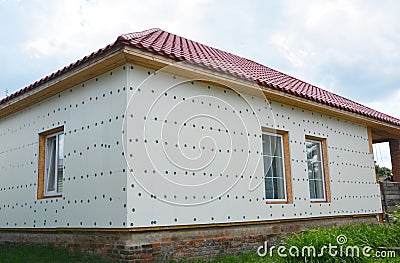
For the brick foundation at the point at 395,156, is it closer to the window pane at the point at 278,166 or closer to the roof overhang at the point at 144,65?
the roof overhang at the point at 144,65

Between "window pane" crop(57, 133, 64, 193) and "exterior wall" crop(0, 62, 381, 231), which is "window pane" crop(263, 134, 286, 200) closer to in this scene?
"exterior wall" crop(0, 62, 381, 231)

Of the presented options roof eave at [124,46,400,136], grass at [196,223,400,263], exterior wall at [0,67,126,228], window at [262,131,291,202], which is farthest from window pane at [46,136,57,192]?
window at [262,131,291,202]

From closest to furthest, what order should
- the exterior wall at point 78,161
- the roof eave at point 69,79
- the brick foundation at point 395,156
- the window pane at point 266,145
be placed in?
the roof eave at point 69,79
the exterior wall at point 78,161
the window pane at point 266,145
the brick foundation at point 395,156

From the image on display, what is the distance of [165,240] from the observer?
22.8 ft

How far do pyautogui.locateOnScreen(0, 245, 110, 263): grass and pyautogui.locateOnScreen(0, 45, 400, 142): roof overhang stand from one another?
10.6ft

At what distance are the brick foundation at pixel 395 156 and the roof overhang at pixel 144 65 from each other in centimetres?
441

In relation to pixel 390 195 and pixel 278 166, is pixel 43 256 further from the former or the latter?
pixel 390 195

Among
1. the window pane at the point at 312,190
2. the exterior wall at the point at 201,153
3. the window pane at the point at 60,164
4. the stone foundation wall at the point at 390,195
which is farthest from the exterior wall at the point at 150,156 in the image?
the stone foundation wall at the point at 390,195

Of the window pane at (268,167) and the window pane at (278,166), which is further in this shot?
the window pane at (278,166)

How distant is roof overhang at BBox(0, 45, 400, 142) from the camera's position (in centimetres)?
688

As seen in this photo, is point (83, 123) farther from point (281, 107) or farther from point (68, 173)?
point (281, 107)

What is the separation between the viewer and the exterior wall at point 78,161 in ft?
23.1

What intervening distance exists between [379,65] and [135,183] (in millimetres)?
9946

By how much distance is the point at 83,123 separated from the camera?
795 cm
